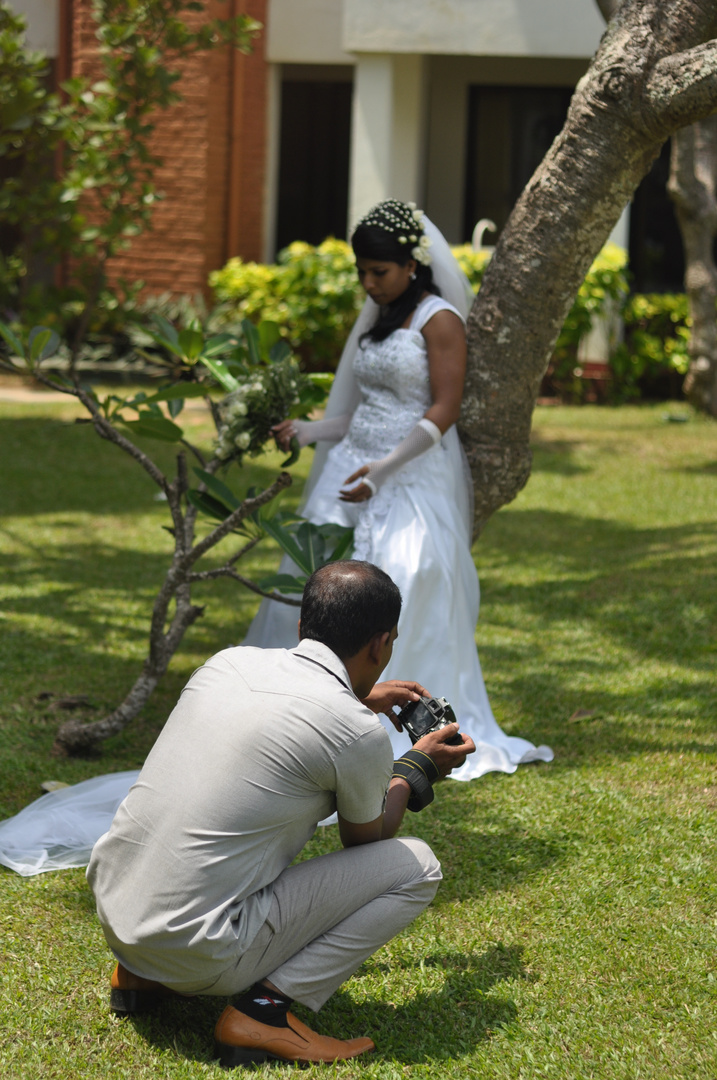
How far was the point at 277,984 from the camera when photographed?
2.63m

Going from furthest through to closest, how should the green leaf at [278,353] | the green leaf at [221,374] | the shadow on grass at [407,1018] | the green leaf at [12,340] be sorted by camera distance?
the green leaf at [278,353] < the green leaf at [221,374] < the green leaf at [12,340] < the shadow on grass at [407,1018]

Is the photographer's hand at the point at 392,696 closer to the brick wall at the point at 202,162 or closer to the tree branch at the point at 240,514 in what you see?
Answer: the tree branch at the point at 240,514

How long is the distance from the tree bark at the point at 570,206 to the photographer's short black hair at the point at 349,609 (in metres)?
2.26

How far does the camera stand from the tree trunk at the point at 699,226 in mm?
9578

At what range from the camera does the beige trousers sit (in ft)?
8.61

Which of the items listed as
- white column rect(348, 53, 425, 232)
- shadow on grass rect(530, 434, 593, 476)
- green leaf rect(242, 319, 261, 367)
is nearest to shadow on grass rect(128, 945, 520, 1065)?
green leaf rect(242, 319, 261, 367)

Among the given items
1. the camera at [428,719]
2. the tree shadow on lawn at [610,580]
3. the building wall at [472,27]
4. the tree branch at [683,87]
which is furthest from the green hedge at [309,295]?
the camera at [428,719]

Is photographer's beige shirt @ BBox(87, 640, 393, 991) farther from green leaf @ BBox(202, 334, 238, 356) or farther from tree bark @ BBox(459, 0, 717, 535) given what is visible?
tree bark @ BBox(459, 0, 717, 535)

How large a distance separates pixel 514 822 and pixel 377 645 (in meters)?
1.51

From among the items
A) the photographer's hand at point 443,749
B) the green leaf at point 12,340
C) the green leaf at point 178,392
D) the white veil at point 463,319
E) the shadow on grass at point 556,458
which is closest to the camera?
the photographer's hand at point 443,749

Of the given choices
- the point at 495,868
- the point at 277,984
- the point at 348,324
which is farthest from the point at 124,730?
the point at 348,324

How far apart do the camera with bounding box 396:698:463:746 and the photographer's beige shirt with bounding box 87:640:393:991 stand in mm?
360

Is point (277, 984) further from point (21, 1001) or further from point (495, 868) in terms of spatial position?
point (495, 868)

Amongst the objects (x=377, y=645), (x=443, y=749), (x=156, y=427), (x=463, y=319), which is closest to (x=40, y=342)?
(x=156, y=427)
